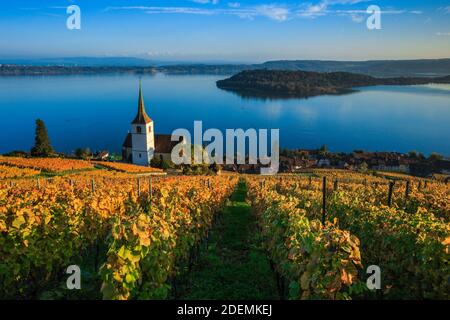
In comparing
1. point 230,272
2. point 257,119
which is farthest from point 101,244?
point 257,119

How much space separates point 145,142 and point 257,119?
3248 inches

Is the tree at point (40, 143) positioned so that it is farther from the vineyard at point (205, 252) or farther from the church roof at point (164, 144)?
the vineyard at point (205, 252)

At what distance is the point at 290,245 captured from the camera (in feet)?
22.2

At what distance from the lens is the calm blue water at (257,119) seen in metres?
101

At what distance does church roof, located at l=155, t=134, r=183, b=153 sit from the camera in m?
55.4

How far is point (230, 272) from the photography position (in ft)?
30.2

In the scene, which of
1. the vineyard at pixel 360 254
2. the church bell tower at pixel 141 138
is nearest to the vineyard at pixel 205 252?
the vineyard at pixel 360 254

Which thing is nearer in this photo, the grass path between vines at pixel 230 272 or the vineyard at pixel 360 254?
the vineyard at pixel 360 254

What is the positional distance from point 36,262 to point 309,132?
115 metres

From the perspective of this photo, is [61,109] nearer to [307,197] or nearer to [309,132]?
[309,132]

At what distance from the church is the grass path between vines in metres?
42.2

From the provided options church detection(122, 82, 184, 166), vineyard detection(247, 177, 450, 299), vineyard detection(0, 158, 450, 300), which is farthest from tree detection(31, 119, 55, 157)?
vineyard detection(247, 177, 450, 299)

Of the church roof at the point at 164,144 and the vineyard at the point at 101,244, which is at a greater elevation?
the vineyard at the point at 101,244

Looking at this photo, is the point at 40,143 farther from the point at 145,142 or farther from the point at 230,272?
the point at 230,272
